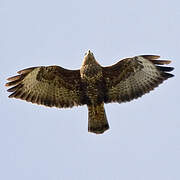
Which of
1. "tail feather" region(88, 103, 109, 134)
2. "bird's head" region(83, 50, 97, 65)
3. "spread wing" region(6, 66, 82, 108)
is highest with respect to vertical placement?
"bird's head" region(83, 50, 97, 65)

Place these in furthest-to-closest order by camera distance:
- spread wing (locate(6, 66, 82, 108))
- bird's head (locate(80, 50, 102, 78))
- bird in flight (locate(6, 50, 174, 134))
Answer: spread wing (locate(6, 66, 82, 108)) → bird in flight (locate(6, 50, 174, 134)) → bird's head (locate(80, 50, 102, 78))

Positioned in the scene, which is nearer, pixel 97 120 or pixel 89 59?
pixel 89 59

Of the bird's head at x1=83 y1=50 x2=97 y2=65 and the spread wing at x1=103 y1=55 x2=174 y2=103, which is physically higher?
the bird's head at x1=83 y1=50 x2=97 y2=65

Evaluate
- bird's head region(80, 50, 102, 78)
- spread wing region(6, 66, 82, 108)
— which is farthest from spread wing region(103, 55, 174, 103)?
spread wing region(6, 66, 82, 108)

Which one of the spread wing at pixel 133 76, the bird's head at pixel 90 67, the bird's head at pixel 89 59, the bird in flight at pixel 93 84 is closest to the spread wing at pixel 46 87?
the bird in flight at pixel 93 84

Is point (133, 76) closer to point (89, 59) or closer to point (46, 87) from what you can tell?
point (89, 59)

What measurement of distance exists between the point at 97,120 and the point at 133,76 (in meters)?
1.69

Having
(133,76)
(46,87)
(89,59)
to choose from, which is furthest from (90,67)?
(46,87)

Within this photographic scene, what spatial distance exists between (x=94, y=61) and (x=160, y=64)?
194 centimetres

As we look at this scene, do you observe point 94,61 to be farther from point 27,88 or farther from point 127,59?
point 27,88

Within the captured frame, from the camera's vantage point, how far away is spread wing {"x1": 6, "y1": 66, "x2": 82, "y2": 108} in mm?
20453

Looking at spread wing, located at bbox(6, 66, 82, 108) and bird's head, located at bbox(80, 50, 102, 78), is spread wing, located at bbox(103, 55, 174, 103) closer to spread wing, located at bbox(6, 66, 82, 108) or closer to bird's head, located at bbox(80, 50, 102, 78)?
bird's head, located at bbox(80, 50, 102, 78)

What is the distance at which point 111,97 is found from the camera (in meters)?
20.6

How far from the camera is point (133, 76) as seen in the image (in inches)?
806
